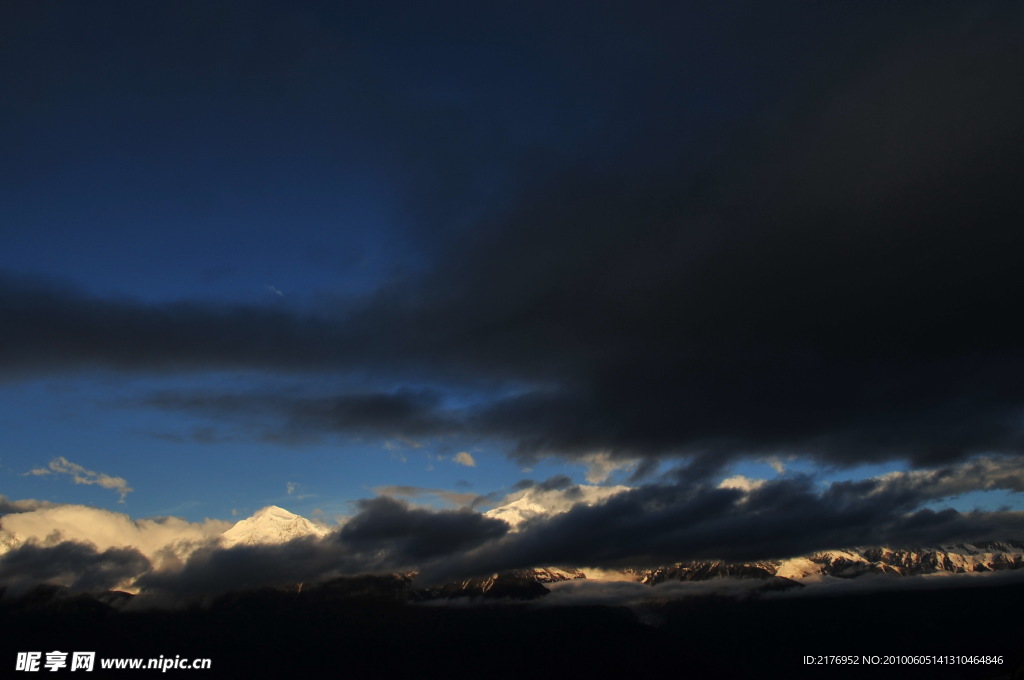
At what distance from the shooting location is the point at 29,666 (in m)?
190

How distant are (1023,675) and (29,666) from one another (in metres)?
280

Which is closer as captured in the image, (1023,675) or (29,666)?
(1023,675)

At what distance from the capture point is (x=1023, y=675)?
6683 inches
